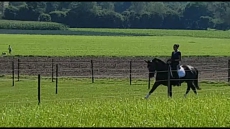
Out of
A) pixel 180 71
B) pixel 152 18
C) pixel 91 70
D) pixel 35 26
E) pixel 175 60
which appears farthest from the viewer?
pixel 152 18

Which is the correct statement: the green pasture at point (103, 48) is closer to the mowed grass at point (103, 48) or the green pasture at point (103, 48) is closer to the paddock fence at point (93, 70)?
the mowed grass at point (103, 48)

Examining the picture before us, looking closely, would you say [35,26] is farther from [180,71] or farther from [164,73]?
[164,73]

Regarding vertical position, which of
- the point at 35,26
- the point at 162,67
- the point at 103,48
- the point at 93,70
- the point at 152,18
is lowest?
the point at 93,70

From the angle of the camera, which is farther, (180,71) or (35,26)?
(35,26)

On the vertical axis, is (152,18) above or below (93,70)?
above

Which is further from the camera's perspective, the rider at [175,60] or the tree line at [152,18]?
the tree line at [152,18]

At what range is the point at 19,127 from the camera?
1077 centimetres

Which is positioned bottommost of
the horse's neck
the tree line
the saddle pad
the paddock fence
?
the paddock fence

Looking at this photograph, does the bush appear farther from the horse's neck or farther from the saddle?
the horse's neck

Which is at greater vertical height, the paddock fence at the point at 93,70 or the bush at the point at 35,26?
the bush at the point at 35,26

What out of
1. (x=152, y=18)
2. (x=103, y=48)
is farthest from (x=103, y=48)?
(x=152, y=18)

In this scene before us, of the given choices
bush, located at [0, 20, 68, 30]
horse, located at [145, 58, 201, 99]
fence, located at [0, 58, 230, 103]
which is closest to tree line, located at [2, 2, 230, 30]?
bush, located at [0, 20, 68, 30]

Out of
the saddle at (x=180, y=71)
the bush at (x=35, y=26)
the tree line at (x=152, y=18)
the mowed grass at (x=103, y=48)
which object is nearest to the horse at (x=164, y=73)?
the saddle at (x=180, y=71)

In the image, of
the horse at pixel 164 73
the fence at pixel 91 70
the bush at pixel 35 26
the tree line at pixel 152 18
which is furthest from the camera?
the bush at pixel 35 26
